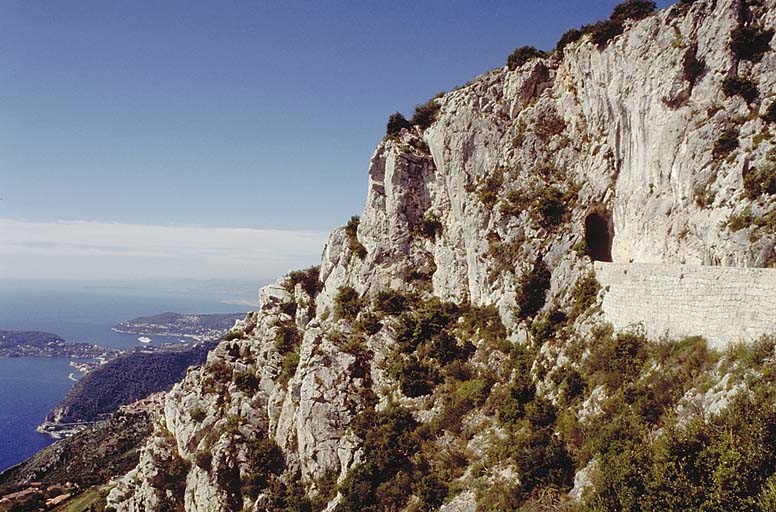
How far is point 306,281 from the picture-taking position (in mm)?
40969

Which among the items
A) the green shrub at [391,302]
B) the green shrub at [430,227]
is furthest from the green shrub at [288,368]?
the green shrub at [430,227]

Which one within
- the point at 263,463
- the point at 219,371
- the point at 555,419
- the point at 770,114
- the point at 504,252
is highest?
the point at 770,114

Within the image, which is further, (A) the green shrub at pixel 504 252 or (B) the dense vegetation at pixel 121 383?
(B) the dense vegetation at pixel 121 383

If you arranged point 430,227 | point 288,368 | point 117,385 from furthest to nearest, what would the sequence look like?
point 117,385 < point 430,227 < point 288,368

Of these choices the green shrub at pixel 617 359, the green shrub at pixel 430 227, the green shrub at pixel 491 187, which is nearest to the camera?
the green shrub at pixel 617 359

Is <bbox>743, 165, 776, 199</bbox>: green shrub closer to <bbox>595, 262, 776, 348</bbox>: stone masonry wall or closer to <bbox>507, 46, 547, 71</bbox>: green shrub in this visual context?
<bbox>595, 262, 776, 348</bbox>: stone masonry wall

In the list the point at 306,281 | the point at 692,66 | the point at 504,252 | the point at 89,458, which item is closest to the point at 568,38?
the point at 692,66

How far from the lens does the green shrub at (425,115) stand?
36.1 metres

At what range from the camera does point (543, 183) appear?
1103 inches

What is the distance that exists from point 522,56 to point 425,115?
831 cm

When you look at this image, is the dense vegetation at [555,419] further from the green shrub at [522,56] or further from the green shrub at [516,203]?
the green shrub at [522,56]

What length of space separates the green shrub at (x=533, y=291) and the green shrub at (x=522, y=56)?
15440mm

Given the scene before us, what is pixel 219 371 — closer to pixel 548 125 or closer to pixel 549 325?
pixel 549 325

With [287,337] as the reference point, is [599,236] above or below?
above
